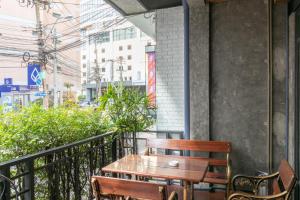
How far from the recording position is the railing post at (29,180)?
2193 millimetres

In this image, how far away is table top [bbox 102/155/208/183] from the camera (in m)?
2.30

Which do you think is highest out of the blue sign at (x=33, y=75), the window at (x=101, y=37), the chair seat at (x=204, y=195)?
the window at (x=101, y=37)

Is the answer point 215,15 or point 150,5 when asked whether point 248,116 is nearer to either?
point 215,15

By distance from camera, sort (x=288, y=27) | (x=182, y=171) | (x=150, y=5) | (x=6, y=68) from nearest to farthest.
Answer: (x=182, y=171)
(x=288, y=27)
(x=150, y=5)
(x=6, y=68)

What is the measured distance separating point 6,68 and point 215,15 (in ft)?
69.6

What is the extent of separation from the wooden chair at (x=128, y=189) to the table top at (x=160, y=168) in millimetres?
464

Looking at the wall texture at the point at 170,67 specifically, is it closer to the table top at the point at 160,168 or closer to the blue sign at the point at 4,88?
the table top at the point at 160,168

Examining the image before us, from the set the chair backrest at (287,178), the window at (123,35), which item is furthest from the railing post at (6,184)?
the window at (123,35)

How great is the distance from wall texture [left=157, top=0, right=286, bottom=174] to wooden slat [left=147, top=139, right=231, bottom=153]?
198 mm

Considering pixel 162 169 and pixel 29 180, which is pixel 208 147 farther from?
pixel 29 180

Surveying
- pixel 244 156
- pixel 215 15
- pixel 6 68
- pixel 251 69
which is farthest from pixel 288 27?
pixel 6 68

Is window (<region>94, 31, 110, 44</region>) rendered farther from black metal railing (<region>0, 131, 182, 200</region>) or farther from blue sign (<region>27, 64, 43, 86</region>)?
black metal railing (<region>0, 131, 182, 200</region>)

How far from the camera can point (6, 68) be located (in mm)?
21000

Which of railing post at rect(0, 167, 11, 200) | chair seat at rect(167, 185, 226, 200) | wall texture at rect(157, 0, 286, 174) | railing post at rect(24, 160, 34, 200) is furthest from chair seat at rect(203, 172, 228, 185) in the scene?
railing post at rect(0, 167, 11, 200)
